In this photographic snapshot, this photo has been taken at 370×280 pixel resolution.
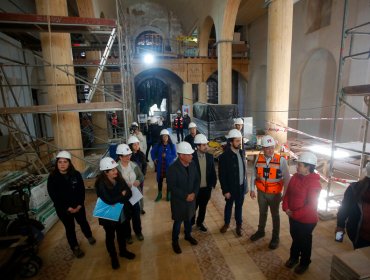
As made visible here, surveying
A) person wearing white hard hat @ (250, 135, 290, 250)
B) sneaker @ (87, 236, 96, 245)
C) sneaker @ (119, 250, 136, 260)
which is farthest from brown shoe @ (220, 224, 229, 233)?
sneaker @ (87, 236, 96, 245)

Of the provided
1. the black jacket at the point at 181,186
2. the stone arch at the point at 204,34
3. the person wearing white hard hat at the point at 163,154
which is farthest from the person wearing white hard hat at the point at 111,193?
the stone arch at the point at 204,34

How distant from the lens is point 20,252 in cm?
281

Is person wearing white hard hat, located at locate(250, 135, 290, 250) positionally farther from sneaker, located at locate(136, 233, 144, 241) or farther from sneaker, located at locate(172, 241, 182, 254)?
sneaker, located at locate(136, 233, 144, 241)

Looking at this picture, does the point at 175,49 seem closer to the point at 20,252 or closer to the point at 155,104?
the point at 155,104

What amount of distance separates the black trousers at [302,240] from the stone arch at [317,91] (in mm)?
8962

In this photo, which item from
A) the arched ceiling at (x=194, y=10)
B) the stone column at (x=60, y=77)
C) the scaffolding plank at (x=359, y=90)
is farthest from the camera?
the arched ceiling at (x=194, y=10)

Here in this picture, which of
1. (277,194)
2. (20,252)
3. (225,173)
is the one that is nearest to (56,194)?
(20,252)

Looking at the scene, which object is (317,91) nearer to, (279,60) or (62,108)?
(279,60)

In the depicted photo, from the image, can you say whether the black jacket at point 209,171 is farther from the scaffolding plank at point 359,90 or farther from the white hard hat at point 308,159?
the scaffolding plank at point 359,90

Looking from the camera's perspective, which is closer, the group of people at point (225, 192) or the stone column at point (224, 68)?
the group of people at point (225, 192)

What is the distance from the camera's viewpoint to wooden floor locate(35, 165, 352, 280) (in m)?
3.05

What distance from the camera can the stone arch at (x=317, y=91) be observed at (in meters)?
10.7

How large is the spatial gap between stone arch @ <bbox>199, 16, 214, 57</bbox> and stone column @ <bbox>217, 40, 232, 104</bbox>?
11.9 ft

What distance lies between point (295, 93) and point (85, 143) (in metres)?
11.1
